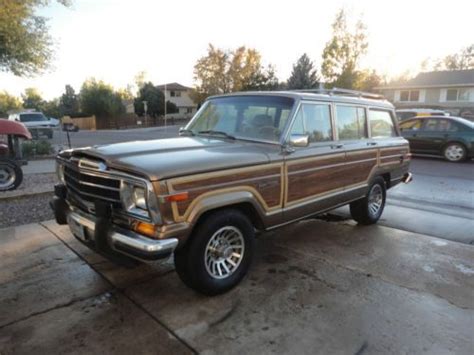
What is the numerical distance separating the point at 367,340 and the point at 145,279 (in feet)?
7.40

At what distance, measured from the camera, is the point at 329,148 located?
441 cm

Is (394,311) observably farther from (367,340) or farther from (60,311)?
(60,311)

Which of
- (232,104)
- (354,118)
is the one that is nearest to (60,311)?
(232,104)

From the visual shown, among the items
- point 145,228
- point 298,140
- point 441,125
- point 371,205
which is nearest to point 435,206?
point 371,205

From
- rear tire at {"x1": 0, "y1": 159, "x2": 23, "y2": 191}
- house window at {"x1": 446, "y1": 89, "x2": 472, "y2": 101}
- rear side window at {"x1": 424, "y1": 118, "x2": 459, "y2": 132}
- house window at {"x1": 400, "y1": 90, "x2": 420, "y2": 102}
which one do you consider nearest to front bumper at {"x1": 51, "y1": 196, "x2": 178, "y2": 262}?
rear tire at {"x1": 0, "y1": 159, "x2": 23, "y2": 191}

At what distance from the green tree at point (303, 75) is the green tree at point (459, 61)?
49.8 metres

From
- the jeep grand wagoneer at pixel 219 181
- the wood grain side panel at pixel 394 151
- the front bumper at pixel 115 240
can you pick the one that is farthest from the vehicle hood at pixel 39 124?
the wood grain side panel at pixel 394 151

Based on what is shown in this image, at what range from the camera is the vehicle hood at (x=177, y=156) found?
286 cm

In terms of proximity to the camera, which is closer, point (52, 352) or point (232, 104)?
point (52, 352)

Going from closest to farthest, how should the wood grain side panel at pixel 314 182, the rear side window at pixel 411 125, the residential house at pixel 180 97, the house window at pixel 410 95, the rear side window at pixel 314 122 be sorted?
the wood grain side panel at pixel 314 182, the rear side window at pixel 314 122, the rear side window at pixel 411 125, the house window at pixel 410 95, the residential house at pixel 180 97

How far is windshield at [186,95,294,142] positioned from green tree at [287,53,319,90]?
30.1 metres

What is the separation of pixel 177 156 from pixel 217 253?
102 cm

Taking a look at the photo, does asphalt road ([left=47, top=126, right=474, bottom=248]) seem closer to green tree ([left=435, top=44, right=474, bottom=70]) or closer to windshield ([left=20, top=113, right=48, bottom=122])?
windshield ([left=20, top=113, right=48, bottom=122])

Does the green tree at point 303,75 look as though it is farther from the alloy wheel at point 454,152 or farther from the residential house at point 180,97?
the residential house at point 180,97
